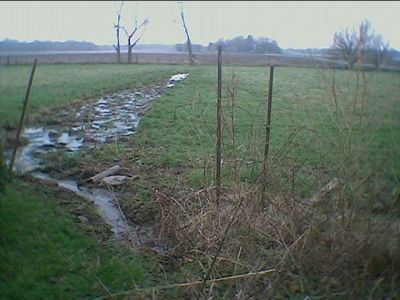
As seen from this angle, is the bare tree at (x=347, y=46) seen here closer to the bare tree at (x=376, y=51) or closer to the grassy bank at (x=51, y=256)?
the bare tree at (x=376, y=51)

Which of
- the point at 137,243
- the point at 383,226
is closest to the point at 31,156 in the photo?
the point at 137,243

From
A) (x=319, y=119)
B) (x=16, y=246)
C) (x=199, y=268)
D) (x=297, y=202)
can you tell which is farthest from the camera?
(x=319, y=119)

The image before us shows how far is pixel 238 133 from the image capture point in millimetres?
4621

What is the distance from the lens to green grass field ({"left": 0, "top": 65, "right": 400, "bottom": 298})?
3.95 metres

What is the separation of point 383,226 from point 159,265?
2.03 m

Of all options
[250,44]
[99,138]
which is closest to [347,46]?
[250,44]

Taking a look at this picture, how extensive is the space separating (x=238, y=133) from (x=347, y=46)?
144 cm

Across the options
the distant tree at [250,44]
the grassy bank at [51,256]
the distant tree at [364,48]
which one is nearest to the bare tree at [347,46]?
the distant tree at [364,48]

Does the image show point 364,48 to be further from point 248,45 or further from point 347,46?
point 248,45

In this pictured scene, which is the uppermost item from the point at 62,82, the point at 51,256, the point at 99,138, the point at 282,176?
the point at 62,82

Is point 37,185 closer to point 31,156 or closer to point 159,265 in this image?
point 31,156

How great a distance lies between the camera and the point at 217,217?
4.13 m

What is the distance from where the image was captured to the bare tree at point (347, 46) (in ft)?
14.1

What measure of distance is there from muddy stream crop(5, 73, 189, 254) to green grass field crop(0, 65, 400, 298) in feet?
0.41
